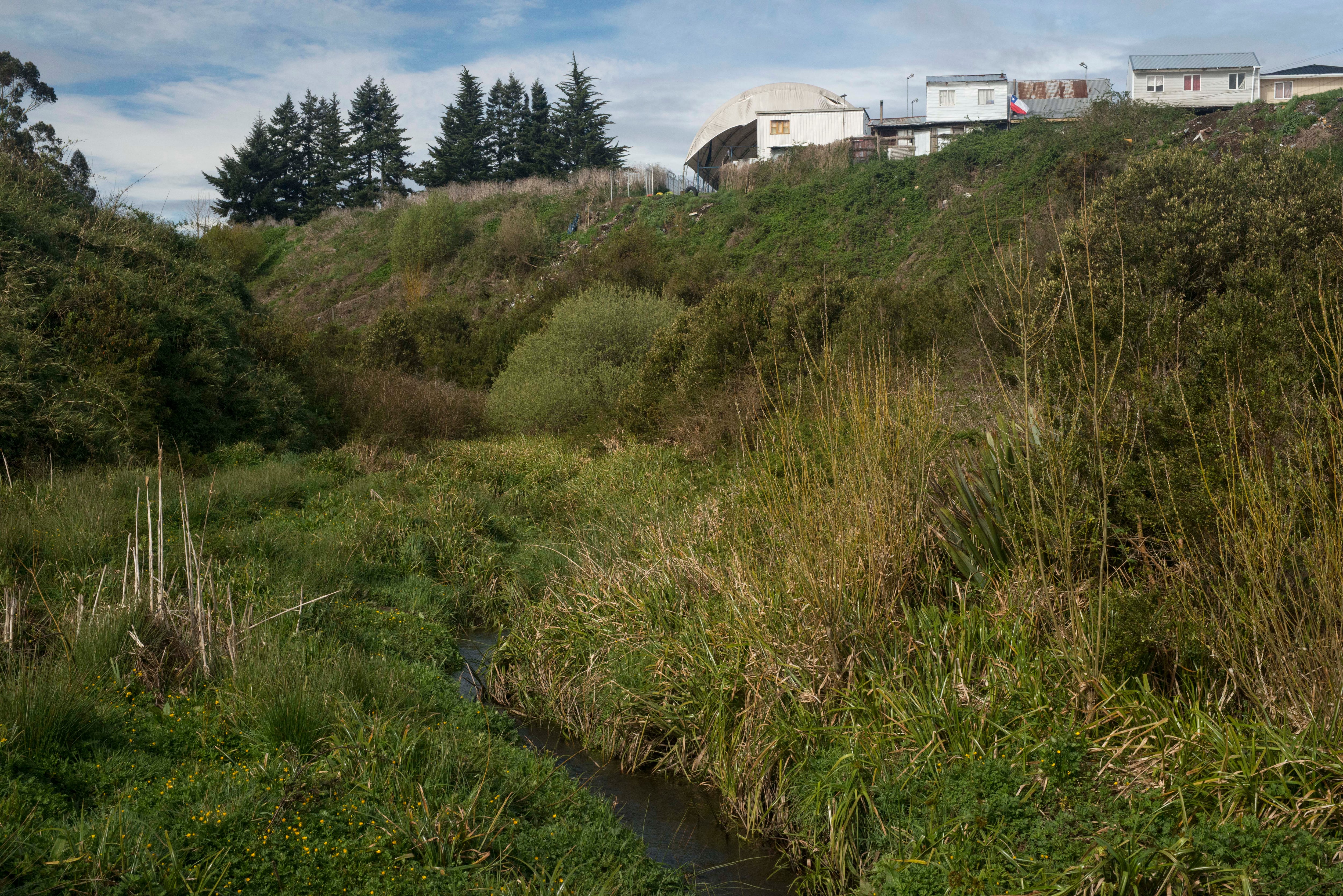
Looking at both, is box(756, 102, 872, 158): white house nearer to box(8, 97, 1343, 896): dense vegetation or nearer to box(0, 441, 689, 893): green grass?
box(8, 97, 1343, 896): dense vegetation

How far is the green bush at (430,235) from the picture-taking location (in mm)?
38438

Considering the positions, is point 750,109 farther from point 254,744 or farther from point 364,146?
point 254,744

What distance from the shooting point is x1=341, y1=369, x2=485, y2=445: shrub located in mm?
16812

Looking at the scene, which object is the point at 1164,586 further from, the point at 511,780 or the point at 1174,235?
the point at 1174,235

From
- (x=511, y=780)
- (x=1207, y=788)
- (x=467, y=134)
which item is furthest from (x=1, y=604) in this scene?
(x=467, y=134)

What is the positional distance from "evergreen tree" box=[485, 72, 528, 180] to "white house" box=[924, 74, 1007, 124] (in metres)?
21.7

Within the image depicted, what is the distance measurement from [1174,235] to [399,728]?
12.1m

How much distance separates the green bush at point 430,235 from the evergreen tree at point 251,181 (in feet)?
41.0

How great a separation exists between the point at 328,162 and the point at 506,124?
31.8 ft

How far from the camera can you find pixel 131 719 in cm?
446

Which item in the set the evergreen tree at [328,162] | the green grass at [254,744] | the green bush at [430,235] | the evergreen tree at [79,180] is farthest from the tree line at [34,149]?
the evergreen tree at [328,162]

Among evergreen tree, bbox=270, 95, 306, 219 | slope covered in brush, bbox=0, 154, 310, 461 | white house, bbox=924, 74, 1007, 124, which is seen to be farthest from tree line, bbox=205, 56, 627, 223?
slope covered in brush, bbox=0, 154, 310, 461

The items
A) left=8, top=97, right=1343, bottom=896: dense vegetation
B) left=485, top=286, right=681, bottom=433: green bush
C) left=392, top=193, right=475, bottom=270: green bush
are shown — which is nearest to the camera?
left=8, top=97, right=1343, bottom=896: dense vegetation

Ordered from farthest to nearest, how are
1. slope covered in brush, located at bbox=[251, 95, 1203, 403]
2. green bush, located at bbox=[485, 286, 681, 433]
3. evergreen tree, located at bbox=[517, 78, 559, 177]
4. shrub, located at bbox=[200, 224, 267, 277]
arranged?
evergreen tree, located at bbox=[517, 78, 559, 177], shrub, located at bbox=[200, 224, 267, 277], slope covered in brush, located at bbox=[251, 95, 1203, 403], green bush, located at bbox=[485, 286, 681, 433]
